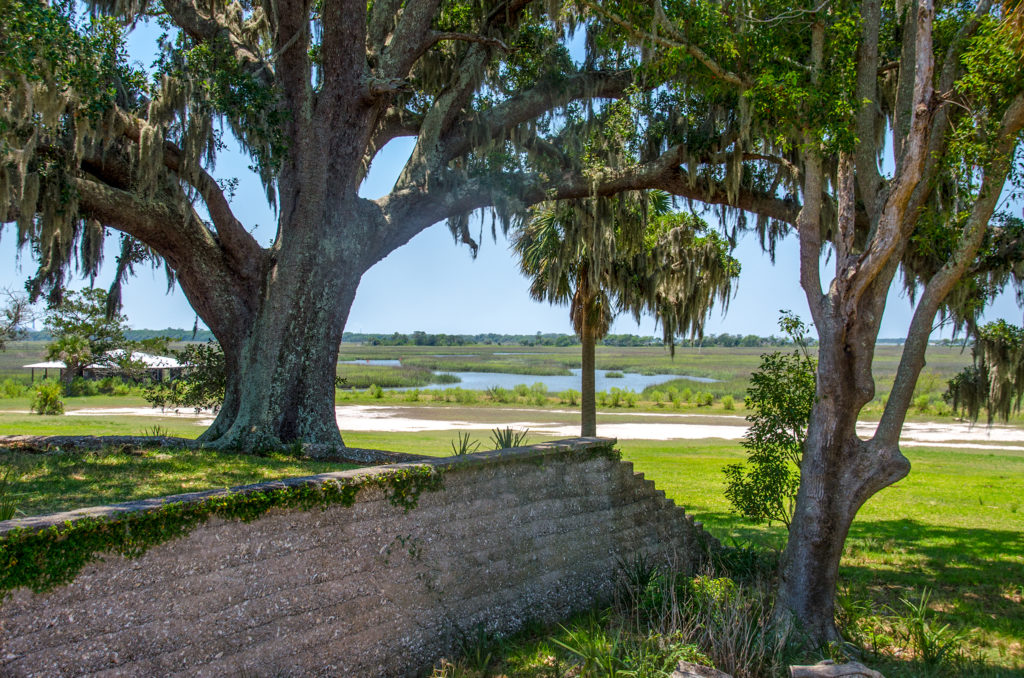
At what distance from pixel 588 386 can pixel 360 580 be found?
39.4ft

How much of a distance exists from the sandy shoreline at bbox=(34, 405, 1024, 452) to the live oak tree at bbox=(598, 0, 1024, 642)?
48.8 feet

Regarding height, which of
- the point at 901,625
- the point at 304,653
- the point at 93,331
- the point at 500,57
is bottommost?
the point at 901,625

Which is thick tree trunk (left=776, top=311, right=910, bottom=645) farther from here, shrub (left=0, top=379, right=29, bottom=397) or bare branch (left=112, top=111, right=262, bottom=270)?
shrub (left=0, top=379, right=29, bottom=397)

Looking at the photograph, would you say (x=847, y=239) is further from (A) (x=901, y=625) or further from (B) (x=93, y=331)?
(B) (x=93, y=331)

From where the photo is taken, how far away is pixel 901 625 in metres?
7.56

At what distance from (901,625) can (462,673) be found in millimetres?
4988

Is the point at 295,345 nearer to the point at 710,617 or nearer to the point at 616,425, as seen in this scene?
the point at 710,617

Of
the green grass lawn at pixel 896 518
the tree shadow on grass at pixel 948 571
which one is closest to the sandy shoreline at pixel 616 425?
the green grass lawn at pixel 896 518

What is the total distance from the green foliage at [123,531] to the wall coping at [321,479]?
1.5 inches

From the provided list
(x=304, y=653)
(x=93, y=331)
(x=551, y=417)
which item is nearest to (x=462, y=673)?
(x=304, y=653)

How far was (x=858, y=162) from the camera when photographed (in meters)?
7.54

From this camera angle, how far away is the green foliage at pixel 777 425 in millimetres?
8430

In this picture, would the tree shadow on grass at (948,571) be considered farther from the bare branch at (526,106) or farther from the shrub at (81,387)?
the shrub at (81,387)

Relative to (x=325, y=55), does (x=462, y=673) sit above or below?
below
